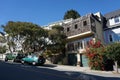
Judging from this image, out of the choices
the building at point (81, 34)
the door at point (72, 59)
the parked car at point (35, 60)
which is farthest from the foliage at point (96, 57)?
the door at point (72, 59)

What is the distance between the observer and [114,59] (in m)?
24.2

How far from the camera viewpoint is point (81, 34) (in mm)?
33594

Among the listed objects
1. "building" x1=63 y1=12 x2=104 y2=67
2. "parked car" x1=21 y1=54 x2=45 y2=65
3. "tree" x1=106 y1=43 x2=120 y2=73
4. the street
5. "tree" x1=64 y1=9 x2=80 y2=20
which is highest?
"tree" x1=64 y1=9 x2=80 y2=20

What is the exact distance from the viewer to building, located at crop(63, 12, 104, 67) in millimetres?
32969

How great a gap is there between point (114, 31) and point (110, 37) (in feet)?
4.29

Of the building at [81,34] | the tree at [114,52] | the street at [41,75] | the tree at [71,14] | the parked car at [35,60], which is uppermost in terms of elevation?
the tree at [71,14]

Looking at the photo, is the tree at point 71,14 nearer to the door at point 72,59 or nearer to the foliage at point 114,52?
the door at point 72,59

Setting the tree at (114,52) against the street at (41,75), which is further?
the tree at (114,52)

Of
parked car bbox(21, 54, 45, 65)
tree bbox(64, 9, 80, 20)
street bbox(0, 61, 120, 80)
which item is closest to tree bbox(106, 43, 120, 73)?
street bbox(0, 61, 120, 80)

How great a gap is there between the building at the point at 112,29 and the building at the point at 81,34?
1085mm

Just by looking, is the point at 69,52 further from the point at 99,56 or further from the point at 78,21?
the point at 99,56

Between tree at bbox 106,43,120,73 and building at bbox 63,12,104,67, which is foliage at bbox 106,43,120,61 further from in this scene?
building at bbox 63,12,104,67

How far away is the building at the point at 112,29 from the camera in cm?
3319

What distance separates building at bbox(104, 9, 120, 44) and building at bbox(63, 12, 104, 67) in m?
1.09
